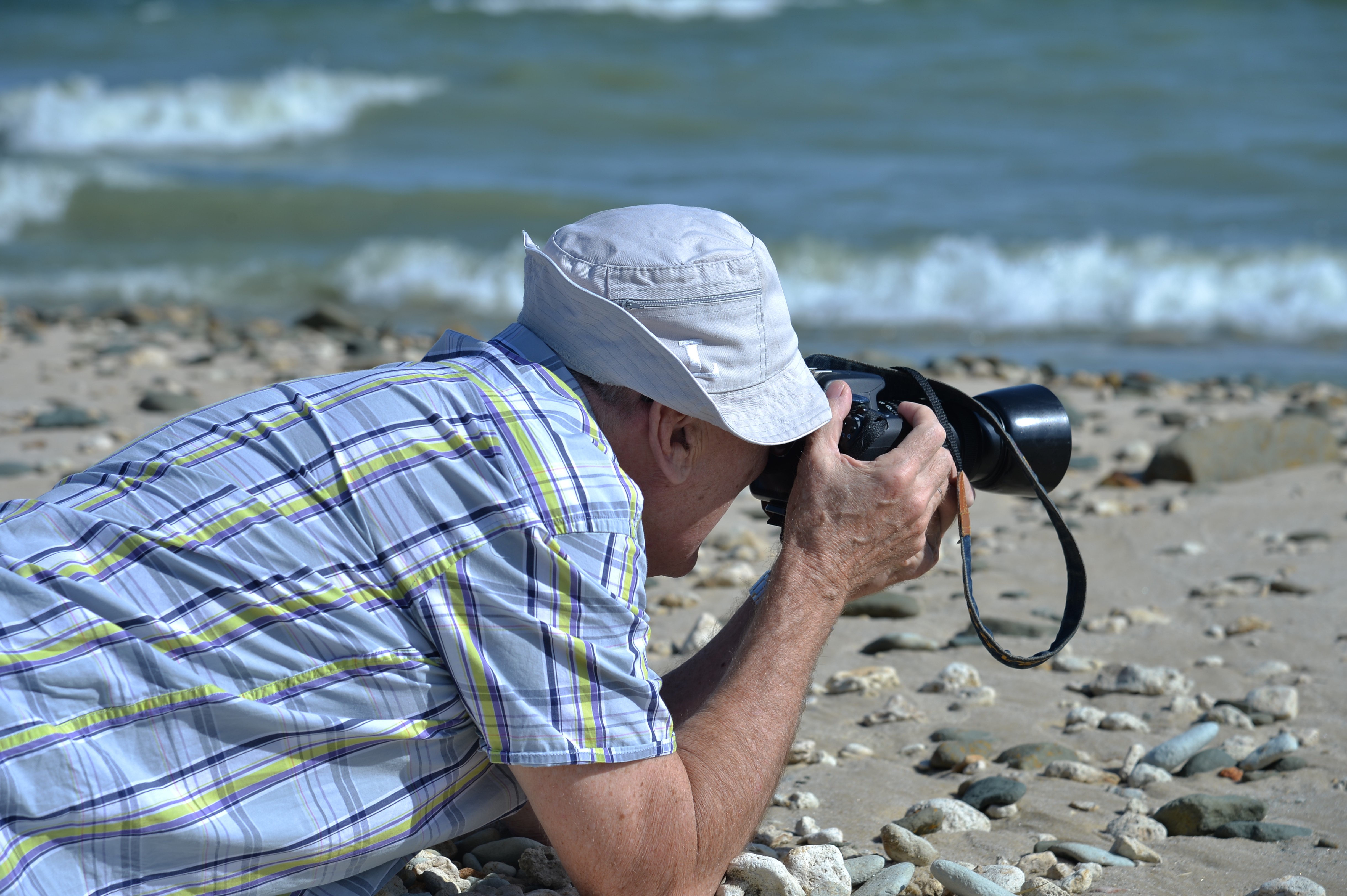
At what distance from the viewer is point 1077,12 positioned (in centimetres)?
1650

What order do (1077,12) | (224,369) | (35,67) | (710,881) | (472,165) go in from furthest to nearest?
(35,67) → (1077,12) → (472,165) → (224,369) → (710,881)

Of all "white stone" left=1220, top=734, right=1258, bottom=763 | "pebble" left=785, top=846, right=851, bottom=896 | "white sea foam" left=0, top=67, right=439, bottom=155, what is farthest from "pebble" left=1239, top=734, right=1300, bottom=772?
"white sea foam" left=0, top=67, right=439, bottom=155

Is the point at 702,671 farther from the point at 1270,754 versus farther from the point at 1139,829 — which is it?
the point at 1270,754

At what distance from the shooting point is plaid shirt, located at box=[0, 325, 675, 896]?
1.23 m

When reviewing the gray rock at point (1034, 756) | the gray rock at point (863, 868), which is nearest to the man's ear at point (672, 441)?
the gray rock at point (863, 868)

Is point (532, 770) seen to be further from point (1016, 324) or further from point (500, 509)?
point (1016, 324)

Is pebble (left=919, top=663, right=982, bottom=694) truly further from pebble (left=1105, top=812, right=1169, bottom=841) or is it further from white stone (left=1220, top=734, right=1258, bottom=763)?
pebble (left=1105, top=812, right=1169, bottom=841)

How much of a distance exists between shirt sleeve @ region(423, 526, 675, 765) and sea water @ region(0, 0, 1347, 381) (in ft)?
20.9

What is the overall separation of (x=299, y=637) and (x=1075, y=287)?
8.55 meters

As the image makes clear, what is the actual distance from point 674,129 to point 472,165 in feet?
7.20

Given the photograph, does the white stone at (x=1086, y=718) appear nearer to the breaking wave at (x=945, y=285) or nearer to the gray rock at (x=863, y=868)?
Answer: the gray rock at (x=863, y=868)

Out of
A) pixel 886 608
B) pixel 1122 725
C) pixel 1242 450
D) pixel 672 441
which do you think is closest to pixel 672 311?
pixel 672 441

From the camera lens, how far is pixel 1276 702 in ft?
8.30

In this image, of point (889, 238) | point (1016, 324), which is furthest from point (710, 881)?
point (889, 238)
